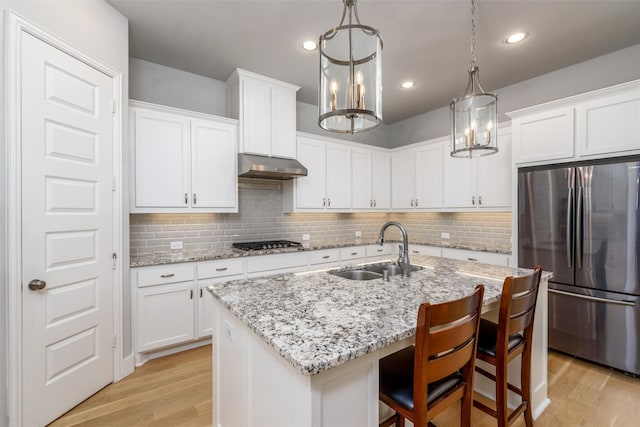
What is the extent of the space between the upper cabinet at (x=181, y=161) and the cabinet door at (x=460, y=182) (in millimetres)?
2799

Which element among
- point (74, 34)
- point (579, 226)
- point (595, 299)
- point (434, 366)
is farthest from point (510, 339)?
point (74, 34)

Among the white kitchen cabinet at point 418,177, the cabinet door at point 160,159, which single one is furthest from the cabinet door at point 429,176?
the cabinet door at point 160,159

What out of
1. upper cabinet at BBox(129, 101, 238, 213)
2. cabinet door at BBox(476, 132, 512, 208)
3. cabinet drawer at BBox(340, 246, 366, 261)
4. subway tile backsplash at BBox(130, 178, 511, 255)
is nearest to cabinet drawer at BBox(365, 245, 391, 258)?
cabinet drawer at BBox(340, 246, 366, 261)

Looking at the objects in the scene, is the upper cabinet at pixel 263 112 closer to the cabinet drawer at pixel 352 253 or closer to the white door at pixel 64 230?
the white door at pixel 64 230

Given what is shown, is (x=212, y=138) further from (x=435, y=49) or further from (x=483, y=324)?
(x=483, y=324)

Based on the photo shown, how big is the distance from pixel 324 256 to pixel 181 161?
77.1 inches

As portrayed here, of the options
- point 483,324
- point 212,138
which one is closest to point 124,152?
point 212,138

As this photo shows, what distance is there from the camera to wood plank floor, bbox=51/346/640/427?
6.10 ft

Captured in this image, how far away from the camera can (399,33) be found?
8.46 feet

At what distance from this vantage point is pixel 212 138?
3121mm

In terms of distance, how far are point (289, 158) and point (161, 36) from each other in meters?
1.70

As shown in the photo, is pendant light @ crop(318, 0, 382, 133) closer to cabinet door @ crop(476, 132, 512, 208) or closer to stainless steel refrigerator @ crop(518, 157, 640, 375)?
stainless steel refrigerator @ crop(518, 157, 640, 375)

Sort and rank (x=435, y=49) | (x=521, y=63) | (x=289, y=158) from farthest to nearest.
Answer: (x=289, y=158) < (x=521, y=63) < (x=435, y=49)

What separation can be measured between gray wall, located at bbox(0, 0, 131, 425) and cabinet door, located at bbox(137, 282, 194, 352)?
0.15m
